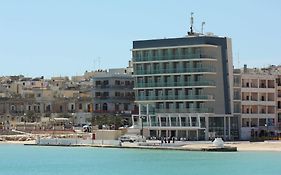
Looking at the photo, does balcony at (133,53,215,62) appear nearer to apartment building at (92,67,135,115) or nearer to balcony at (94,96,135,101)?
apartment building at (92,67,135,115)

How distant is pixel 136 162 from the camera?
74.1m

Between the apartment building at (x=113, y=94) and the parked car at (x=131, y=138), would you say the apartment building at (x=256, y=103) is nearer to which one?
the parked car at (x=131, y=138)

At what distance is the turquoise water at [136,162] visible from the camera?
65.6m

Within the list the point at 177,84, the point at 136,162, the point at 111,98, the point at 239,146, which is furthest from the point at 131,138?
the point at 111,98

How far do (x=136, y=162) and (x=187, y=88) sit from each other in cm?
2419

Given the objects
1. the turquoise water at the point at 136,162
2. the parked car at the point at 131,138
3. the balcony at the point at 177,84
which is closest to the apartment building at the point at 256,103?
the balcony at the point at 177,84

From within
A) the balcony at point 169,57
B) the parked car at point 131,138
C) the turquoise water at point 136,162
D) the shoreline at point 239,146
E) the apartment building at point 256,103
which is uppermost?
the balcony at point 169,57

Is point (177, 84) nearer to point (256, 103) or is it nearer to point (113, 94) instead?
point (256, 103)

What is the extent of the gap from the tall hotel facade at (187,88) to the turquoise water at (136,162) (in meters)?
9.29

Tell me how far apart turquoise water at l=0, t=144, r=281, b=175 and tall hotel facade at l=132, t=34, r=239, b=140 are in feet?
30.5

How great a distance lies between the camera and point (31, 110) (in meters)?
143

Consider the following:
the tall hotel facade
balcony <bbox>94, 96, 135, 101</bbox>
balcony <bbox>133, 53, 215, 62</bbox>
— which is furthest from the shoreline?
balcony <bbox>94, 96, 135, 101</bbox>

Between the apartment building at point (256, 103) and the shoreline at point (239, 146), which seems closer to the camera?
the shoreline at point (239, 146)

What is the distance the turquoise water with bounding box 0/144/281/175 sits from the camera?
65625 millimetres
